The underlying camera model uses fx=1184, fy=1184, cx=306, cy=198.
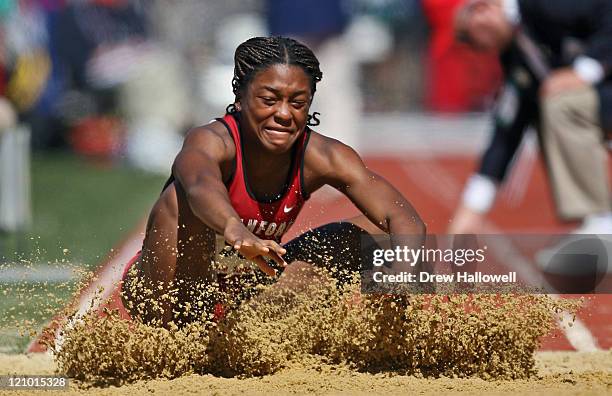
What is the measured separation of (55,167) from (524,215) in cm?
648

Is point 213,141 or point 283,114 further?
point 213,141

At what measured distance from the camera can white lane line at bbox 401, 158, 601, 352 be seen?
580 centimetres

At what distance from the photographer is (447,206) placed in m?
11.7

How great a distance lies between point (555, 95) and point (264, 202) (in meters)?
3.55

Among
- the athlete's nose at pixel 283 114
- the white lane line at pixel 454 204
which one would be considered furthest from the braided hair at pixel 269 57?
the white lane line at pixel 454 204

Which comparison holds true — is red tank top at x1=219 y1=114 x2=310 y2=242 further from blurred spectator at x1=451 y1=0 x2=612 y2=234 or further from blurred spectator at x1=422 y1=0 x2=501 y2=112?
blurred spectator at x1=422 y1=0 x2=501 y2=112

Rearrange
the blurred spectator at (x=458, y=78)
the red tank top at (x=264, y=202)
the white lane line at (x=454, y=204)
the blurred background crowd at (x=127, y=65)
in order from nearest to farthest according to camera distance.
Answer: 1. the red tank top at (x=264, y=202)
2. the white lane line at (x=454, y=204)
3. the blurred background crowd at (x=127, y=65)
4. the blurred spectator at (x=458, y=78)

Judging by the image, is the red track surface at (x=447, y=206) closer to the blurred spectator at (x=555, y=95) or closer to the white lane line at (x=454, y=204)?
the white lane line at (x=454, y=204)

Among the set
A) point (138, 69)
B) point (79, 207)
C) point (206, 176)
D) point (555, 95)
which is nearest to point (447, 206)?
point (79, 207)

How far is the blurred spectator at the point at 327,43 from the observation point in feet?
40.0

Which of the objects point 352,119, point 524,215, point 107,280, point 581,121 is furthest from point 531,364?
point 352,119

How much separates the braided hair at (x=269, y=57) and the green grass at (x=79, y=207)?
6.27 ft

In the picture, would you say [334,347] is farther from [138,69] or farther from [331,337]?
[138,69]

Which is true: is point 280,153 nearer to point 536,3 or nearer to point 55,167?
point 536,3
